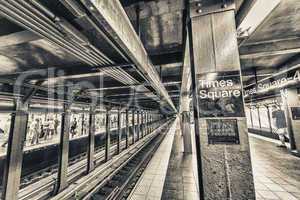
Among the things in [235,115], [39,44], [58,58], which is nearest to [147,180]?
[235,115]

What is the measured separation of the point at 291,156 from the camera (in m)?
6.62

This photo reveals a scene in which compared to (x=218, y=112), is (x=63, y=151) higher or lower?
lower

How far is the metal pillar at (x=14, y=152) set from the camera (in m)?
3.19

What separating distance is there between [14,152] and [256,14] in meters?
5.51

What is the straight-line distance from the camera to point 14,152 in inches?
129

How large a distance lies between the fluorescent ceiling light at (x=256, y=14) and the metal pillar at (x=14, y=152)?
186 inches

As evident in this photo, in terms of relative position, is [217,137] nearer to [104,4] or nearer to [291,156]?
[104,4]

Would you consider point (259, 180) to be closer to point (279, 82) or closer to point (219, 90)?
point (279, 82)

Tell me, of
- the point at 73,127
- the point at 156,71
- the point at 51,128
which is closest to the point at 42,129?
the point at 51,128

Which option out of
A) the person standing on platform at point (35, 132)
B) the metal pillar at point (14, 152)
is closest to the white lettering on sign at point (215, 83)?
the metal pillar at point (14, 152)

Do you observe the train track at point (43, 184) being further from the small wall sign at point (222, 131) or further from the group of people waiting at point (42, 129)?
the small wall sign at point (222, 131)

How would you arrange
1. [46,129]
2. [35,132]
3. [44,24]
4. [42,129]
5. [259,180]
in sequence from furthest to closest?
1. [46,129]
2. [42,129]
3. [35,132]
4. [259,180]
5. [44,24]

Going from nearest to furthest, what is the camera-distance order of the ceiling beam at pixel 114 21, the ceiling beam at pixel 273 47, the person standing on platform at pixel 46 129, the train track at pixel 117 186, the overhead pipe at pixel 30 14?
the overhead pipe at pixel 30 14
the ceiling beam at pixel 114 21
the ceiling beam at pixel 273 47
the train track at pixel 117 186
the person standing on platform at pixel 46 129

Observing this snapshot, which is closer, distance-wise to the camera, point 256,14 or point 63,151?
point 256,14
